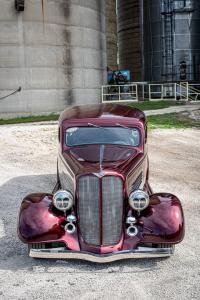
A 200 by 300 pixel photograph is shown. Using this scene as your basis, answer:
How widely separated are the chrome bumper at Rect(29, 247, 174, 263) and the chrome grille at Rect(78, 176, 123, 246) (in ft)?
0.69

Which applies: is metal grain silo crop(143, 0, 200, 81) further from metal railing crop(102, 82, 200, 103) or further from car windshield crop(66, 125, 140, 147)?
car windshield crop(66, 125, 140, 147)

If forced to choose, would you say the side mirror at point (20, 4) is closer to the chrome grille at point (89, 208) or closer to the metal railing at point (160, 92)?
the metal railing at point (160, 92)

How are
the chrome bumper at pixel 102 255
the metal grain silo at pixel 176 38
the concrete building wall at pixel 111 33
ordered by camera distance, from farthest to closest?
1. the concrete building wall at pixel 111 33
2. the metal grain silo at pixel 176 38
3. the chrome bumper at pixel 102 255

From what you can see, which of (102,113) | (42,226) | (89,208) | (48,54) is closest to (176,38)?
(48,54)

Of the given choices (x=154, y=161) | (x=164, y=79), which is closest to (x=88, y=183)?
(x=154, y=161)

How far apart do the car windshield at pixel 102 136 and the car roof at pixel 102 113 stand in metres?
0.36

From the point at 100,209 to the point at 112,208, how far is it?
7.8 inches

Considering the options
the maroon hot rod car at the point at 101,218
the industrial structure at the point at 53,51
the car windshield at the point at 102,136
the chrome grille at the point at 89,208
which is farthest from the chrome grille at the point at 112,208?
the industrial structure at the point at 53,51

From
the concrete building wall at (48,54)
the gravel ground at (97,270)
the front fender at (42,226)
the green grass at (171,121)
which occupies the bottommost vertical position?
the gravel ground at (97,270)

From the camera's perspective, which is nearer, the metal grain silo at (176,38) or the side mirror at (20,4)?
the side mirror at (20,4)

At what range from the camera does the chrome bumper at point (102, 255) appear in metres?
6.55

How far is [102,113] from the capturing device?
8.91m

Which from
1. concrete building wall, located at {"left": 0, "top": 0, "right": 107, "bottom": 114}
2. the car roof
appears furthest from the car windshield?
concrete building wall, located at {"left": 0, "top": 0, "right": 107, "bottom": 114}

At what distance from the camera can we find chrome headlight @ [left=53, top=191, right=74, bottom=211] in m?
6.86
